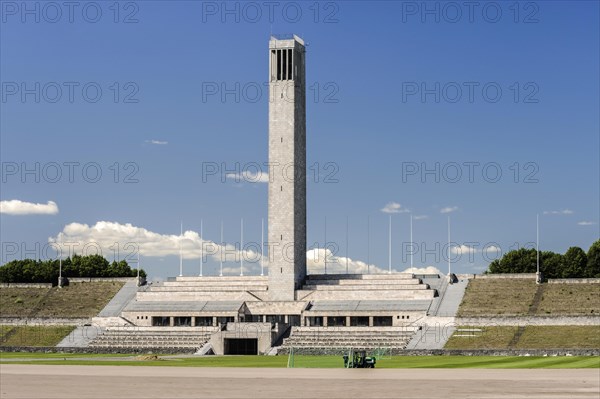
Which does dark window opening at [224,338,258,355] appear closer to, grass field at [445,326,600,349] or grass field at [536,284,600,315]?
grass field at [445,326,600,349]

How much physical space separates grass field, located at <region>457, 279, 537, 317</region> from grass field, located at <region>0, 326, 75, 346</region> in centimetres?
5403

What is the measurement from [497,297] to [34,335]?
63.6 metres

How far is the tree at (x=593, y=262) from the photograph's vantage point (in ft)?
538

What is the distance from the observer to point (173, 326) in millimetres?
138875

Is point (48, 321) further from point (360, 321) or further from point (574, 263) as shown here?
point (574, 263)

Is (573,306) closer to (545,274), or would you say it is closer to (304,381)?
(545,274)

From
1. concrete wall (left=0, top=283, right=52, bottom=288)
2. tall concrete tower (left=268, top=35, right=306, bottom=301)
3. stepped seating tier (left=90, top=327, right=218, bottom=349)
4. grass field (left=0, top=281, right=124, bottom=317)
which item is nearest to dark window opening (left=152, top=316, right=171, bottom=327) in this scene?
stepped seating tier (left=90, top=327, right=218, bottom=349)

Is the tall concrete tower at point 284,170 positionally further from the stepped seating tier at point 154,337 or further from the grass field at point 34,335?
the grass field at point 34,335

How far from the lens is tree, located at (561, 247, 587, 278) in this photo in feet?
544

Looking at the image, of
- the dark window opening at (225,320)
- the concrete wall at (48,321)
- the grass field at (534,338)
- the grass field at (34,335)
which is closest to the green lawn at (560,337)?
the grass field at (534,338)

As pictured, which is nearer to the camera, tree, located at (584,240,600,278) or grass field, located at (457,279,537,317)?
grass field, located at (457,279,537,317)

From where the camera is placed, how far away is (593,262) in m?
165

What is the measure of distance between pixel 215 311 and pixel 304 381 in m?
83.1

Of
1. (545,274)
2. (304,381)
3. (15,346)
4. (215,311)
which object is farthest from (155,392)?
(545,274)
